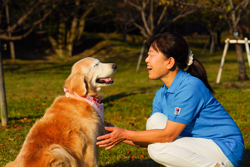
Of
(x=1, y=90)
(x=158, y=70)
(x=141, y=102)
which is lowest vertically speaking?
(x=141, y=102)

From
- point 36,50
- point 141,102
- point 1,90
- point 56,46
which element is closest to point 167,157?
point 1,90

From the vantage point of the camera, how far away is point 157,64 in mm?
2924

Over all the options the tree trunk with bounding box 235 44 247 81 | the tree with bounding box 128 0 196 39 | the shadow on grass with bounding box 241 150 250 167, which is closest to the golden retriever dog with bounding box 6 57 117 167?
the shadow on grass with bounding box 241 150 250 167

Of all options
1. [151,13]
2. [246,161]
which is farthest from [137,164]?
[151,13]

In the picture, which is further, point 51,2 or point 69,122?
point 51,2

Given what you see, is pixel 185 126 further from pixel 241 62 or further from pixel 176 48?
pixel 241 62

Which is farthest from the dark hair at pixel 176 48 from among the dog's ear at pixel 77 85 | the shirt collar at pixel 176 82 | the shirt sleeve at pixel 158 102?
the dog's ear at pixel 77 85

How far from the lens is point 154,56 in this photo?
2.92 metres

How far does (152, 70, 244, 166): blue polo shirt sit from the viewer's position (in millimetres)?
2660

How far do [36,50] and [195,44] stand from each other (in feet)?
72.6

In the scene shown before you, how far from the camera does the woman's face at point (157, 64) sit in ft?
9.43

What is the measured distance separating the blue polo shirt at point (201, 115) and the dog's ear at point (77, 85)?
45.7 inches

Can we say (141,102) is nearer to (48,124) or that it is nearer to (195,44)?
(48,124)

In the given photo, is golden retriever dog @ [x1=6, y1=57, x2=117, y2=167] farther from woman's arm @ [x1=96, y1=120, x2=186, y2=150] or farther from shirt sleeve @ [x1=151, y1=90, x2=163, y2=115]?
shirt sleeve @ [x1=151, y1=90, x2=163, y2=115]
